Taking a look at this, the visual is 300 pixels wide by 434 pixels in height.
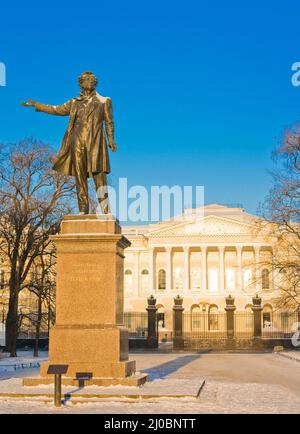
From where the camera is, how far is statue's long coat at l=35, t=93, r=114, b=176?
13.1 metres

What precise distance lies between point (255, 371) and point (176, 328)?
20.7 metres

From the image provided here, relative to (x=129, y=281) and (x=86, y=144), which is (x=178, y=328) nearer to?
(x=86, y=144)

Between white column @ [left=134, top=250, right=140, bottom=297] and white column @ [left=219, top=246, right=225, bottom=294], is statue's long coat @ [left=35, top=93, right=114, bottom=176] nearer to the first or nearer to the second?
white column @ [left=219, top=246, right=225, bottom=294]

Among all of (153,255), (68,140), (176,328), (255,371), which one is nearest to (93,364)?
(68,140)

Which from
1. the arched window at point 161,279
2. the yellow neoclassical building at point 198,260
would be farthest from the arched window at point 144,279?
the arched window at point 161,279

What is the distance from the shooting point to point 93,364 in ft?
39.1

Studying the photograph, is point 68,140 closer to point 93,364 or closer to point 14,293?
point 93,364

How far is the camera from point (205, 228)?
84562 mm

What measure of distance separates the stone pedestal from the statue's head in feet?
9.23

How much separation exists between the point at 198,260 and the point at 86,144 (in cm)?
7380

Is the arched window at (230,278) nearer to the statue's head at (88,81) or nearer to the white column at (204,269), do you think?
the white column at (204,269)

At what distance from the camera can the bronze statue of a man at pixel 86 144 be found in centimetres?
1316

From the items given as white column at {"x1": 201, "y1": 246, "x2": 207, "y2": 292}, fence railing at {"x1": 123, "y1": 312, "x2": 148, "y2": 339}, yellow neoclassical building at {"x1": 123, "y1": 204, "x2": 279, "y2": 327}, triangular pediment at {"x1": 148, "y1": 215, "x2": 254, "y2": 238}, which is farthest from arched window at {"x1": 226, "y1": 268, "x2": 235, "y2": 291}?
fence railing at {"x1": 123, "y1": 312, "x2": 148, "y2": 339}
